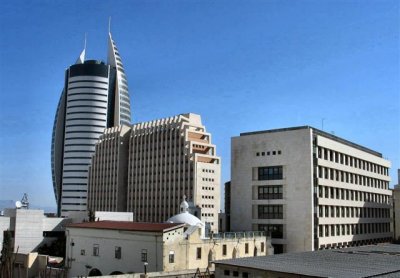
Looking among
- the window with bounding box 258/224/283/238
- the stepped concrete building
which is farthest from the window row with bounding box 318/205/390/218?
the stepped concrete building

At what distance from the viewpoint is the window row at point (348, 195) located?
92.8 metres

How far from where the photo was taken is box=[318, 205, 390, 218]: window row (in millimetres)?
92875

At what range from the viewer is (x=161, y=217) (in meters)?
138

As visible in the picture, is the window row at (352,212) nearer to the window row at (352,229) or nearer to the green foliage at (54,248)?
the window row at (352,229)

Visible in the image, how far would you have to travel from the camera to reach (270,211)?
306 feet

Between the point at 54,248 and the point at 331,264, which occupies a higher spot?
the point at 331,264

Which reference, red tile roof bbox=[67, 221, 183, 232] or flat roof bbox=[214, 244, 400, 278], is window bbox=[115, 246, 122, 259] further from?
flat roof bbox=[214, 244, 400, 278]

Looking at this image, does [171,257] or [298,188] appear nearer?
[171,257]

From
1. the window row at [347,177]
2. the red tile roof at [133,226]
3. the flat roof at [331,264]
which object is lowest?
the flat roof at [331,264]

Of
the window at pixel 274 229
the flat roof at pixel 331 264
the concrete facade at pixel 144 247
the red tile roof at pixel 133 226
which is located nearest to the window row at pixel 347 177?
the window at pixel 274 229

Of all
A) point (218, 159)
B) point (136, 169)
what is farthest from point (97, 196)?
point (218, 159)

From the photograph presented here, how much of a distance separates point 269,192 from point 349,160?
22702 mm

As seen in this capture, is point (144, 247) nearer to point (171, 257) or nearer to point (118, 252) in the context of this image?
point (171, 257)

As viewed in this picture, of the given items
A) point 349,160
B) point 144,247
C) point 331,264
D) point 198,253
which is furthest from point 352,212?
point 331,264
